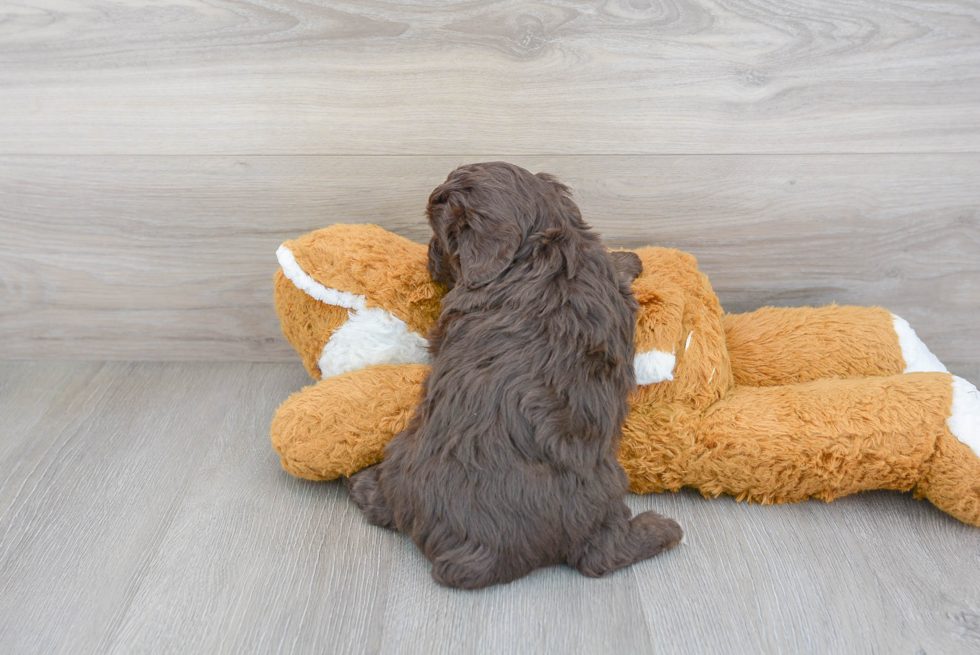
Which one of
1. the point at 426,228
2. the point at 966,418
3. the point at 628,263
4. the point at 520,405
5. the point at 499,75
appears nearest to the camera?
the point at 520,405

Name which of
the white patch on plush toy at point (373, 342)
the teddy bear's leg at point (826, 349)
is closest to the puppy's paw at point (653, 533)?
the teddy bear's leg at point (826, 349)

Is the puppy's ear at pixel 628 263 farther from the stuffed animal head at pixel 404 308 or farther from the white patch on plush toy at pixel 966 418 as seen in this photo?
the white patch on plush toy at pixel 966 418

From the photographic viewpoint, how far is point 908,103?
129 centimetres

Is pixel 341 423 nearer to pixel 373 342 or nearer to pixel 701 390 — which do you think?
pixel 373 342

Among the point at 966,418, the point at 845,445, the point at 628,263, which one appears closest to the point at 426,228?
the point at 628,263

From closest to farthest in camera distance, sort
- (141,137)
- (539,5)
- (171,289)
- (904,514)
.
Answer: (904,514) → (539,5) → (141,137) → (171,289)

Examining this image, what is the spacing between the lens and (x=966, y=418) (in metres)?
1.02

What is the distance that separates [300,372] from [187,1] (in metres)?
0.73

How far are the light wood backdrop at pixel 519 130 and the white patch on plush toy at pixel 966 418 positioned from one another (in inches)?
16.7

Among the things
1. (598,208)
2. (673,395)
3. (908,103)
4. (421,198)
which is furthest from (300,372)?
(908,103)

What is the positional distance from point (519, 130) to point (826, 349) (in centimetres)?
65

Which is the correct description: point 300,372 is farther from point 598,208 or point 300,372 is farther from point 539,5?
point 539,5

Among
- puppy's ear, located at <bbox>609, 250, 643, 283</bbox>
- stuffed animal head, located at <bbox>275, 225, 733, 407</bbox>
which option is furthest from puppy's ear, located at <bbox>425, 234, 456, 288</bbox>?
puppy's ear, located at <bbox>609, 250, 643, 283</bbox>

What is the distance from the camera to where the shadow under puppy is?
35.2 inches
